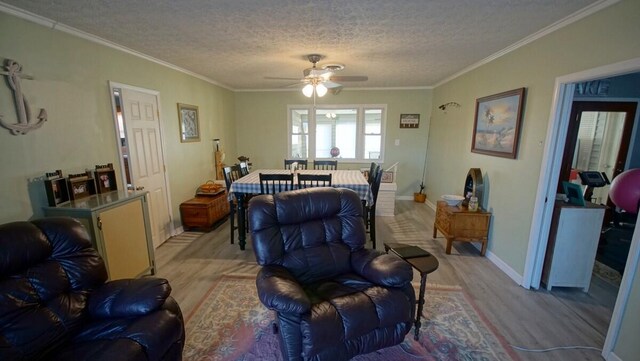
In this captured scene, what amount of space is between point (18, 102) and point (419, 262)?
10.9ft

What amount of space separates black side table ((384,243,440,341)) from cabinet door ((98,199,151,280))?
2408mm

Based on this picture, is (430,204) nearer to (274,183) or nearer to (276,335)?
(274,183)

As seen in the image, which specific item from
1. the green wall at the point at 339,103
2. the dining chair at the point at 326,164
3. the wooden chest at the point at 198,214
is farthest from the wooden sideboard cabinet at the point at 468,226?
the wooden chest at the point at 198,214

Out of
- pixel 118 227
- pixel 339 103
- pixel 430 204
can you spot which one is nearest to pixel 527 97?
pixel 430 204

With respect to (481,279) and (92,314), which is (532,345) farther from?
(92,314)

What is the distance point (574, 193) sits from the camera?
2.50m

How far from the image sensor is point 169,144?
3.78 metres

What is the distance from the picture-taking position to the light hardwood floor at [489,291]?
1974 millimetres

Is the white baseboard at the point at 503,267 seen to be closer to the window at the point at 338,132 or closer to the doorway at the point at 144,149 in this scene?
the window at the point at 338,132

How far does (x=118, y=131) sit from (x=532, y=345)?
14.3 feet

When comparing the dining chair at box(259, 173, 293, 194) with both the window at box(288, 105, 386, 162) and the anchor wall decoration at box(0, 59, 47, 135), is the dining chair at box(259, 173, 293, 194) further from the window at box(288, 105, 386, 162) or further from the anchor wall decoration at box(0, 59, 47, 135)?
the window at box(288, 105, 386, 162)

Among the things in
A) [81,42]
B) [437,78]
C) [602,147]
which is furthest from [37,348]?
[602,147]

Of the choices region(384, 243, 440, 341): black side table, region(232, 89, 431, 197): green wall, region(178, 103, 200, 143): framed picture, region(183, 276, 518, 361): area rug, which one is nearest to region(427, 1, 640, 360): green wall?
region(183, 276, 518, 361): area rug

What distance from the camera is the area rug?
1793mm
